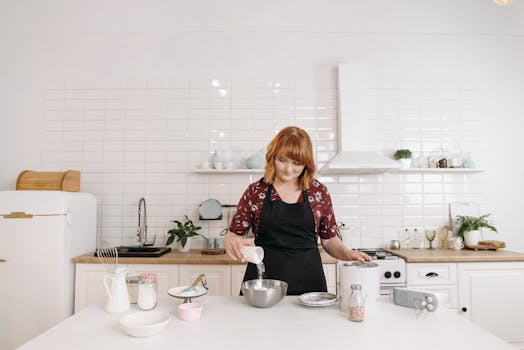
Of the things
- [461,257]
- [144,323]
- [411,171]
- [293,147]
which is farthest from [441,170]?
[144,323]

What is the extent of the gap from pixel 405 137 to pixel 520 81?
1.31 m

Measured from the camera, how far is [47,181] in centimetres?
321

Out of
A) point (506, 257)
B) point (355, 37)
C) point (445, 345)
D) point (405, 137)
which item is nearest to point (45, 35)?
point (355, 37)

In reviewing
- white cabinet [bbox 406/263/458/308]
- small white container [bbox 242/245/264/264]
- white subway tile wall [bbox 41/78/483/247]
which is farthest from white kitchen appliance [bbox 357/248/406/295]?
small white container [bbox 242/245/264/264]

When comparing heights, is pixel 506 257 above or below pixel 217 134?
below

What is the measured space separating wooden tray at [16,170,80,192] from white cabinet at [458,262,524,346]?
338cm

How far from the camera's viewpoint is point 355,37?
3.63m

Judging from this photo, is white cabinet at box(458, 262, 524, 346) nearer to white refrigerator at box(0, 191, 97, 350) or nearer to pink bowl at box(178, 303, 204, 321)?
pink bowl at box(178, 303, 204, 321)

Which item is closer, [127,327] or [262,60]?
[127,327]

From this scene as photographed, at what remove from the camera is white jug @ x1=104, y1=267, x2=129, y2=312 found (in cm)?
150

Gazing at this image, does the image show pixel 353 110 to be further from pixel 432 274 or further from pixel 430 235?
pixel 432 274

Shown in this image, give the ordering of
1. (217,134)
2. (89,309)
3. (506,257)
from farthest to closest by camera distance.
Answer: (217,134), (506,257), (89,309)

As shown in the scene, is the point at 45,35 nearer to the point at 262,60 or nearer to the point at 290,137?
the point at 262,60

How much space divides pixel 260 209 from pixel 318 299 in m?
0.60
